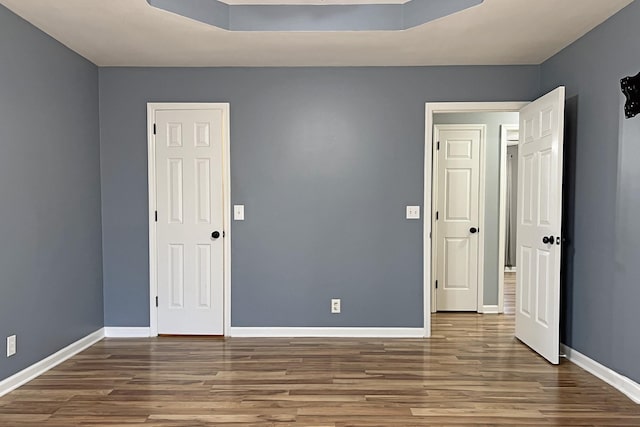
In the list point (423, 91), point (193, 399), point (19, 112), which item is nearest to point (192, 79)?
point (19, 112)

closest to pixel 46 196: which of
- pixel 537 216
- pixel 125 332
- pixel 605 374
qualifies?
pixel 125 332

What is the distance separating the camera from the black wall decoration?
240 cm

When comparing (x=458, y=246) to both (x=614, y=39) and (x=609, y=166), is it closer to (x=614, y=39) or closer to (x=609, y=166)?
(x=609, y=166)

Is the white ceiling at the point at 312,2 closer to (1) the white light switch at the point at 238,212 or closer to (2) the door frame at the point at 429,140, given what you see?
(2) the door frame at the point at 429,140

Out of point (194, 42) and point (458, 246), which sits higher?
point (194, 42)

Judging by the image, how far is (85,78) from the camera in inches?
143

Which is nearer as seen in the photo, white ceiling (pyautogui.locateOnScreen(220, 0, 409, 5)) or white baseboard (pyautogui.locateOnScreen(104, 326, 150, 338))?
white ceiling (pyautogui.locateOnScreen(220, 0, 409, 5))

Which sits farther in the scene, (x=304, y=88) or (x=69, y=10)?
(x=304, y=88)

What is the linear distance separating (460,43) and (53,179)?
10.7 ft

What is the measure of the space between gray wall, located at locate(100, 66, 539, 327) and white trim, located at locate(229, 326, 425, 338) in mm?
61

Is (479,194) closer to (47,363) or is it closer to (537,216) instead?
(537,216)

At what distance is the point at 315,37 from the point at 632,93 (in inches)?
80.5

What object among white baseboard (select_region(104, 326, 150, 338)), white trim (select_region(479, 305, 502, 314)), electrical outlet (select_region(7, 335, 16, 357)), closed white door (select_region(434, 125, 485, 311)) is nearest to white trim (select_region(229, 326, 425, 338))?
white baseboard (select_region(104, 326, 150, 338))

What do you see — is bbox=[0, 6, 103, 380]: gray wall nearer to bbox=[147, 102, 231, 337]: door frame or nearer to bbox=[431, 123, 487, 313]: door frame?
bbox=[147, 102, 231, 337]: door frame
